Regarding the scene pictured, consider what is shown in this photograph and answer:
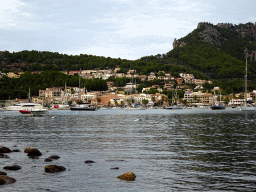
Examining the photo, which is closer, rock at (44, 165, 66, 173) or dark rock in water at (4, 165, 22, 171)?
rock at (44, 165, 66, 173)

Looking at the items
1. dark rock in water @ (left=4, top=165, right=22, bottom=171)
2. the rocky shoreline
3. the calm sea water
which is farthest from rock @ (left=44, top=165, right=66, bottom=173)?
dark rock in water @ (left=4, top=165, right=22, bottom=171)

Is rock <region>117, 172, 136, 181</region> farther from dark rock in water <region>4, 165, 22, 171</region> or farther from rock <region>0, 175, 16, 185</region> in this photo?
dark rock in water <region>4, 165, 22, 171</region>

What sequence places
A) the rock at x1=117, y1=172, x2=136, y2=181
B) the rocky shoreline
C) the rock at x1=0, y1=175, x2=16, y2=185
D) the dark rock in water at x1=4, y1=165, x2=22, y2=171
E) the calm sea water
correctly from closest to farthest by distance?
1. the calm sea water
2. the rock at x1=0, y1=175, x2=16, y2=185
3. the rocky shoreline
4. the rock at x1=117, y1=172, x2=136, y2=181
5. the dark rock in water at x1=4, y1=165, x2=22, y2=171

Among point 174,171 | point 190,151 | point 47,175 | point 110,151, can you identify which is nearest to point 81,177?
point 47,175

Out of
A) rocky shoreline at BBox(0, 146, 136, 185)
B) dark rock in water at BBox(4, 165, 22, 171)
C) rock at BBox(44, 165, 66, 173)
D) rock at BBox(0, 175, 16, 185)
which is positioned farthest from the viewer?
dark rock in water at BBox(4, 165, 22, 171)

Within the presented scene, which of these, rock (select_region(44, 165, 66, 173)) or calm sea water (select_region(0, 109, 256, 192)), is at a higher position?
rock (select_region(44, 165, 66, 173))

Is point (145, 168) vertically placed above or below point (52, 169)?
below

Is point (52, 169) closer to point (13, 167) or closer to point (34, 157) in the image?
point (13, 167)

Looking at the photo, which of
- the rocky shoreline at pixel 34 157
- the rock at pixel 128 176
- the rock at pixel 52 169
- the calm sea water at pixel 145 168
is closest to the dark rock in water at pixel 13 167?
the rocky shoreline at pixel 34 157

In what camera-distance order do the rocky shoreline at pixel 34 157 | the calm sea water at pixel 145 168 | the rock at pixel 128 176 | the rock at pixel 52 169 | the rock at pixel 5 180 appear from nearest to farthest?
the calm sea water at pixel 145 168 → the rock at pixel 5 180 → the rocky shoreline at pixel 34 157 → the rock at pixel 128 176 → the rock at pixel 52 169

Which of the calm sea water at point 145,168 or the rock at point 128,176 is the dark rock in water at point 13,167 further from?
the rock at point 128,176

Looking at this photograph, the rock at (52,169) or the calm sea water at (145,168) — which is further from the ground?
the rock at (52,169)

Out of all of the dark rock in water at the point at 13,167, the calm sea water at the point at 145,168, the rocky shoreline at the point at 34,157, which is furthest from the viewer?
the dark rock in water at the point at 13,167

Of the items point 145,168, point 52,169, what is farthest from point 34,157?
point 145,168
